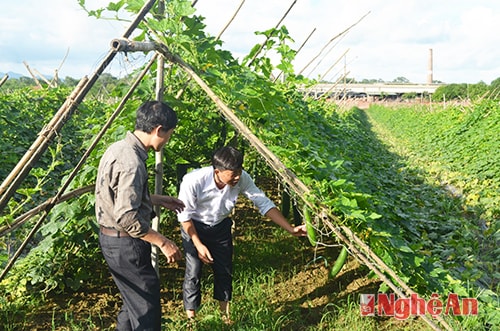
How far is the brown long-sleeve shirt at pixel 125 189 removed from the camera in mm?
2463

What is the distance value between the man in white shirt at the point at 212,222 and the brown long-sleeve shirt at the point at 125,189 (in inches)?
26.5

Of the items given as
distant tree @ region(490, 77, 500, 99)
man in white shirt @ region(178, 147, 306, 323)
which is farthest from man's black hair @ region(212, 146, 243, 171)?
distant tree @ region(490, 77, 500, 99)

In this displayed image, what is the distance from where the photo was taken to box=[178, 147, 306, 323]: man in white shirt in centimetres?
332

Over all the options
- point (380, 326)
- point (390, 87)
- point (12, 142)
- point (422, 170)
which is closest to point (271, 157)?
point (380, 326)

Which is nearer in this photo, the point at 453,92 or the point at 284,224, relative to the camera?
the point at 284,224

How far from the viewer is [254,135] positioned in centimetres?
340

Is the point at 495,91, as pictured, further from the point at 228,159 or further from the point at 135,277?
the point at 135,277

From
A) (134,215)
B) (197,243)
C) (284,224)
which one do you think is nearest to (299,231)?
(284,224)

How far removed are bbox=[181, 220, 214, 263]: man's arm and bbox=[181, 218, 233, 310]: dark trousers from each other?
0.53 ft

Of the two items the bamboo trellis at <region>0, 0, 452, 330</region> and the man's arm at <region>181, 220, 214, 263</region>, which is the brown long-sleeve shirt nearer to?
the bamboo trellis at <region>0, 0, 452, 330</region>

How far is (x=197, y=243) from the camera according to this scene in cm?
327

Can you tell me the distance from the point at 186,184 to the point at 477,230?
14.1ft

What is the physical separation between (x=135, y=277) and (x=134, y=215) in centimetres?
44

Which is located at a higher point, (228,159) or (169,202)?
(228,159)
